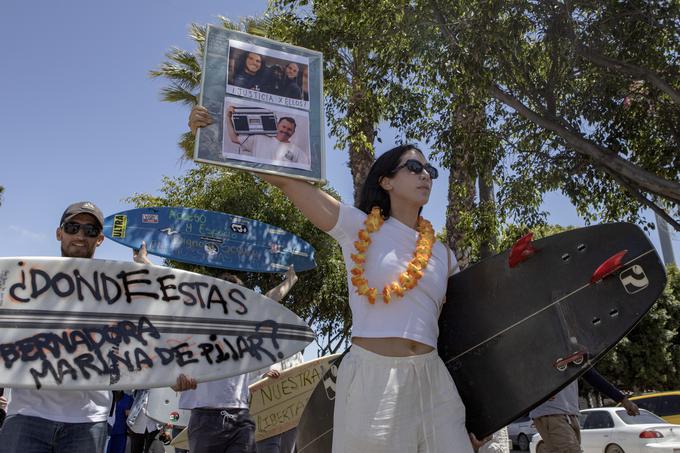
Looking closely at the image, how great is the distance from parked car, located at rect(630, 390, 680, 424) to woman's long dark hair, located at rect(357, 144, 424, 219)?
10.7 meters

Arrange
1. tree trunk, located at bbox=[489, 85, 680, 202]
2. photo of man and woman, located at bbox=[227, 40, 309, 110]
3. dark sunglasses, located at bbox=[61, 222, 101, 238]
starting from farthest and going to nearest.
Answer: tree trunk, located at bbox=[489, 85, 680, 202] → dark sunglasses, located at bbox=[61, 222, 101, 238] → photo of man and woman, located at bbox=[227, 40, 309, 110]

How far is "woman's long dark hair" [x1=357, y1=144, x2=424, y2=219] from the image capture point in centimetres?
266

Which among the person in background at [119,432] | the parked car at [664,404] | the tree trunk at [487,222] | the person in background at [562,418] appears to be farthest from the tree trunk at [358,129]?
the parked car at [664,404]

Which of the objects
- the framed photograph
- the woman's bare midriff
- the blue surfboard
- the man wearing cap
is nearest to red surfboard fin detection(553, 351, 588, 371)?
the woman's bare midriff

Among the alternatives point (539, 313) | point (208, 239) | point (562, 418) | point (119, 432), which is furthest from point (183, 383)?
point (208, 239)

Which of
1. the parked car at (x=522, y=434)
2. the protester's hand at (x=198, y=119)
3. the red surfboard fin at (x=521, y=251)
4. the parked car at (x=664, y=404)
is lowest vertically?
the parked car at (x=522, y=434)

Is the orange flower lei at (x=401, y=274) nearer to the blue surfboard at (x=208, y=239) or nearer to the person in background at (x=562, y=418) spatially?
the person in background at (x=562, y=418)

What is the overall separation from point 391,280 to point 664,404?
37.9ft

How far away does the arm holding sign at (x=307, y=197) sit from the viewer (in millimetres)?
2418

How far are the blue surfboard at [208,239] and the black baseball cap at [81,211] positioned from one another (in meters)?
3.62

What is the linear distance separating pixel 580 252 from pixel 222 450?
2.79m

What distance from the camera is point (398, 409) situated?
2102mm

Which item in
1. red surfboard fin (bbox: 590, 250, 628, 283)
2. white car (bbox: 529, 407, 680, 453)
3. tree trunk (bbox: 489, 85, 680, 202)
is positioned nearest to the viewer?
red surfboard fin (bbox: 590, 250, 628, 283)

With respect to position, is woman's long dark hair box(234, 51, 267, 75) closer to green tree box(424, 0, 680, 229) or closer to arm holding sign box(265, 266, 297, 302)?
arm holding sign box(265, 266, 297, 302)
